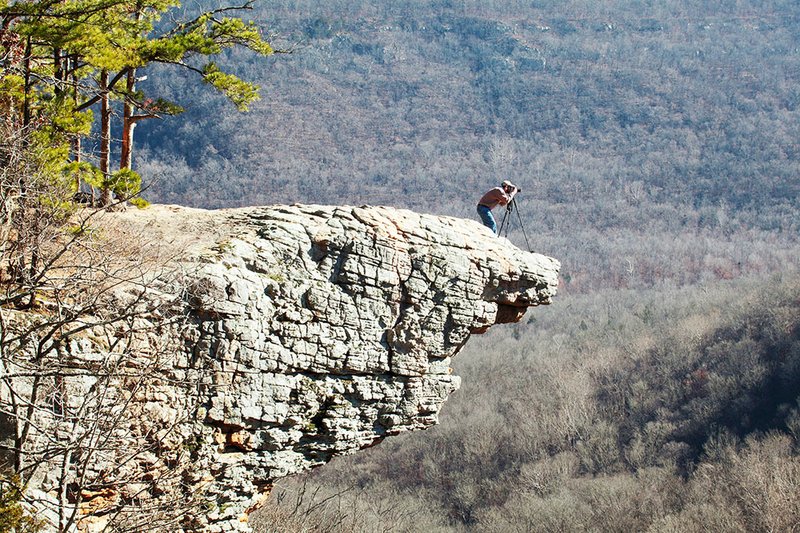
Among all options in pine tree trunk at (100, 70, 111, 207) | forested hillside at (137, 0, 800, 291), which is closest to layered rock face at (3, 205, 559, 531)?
pine tree trunk at (100, 70, 111, 207)

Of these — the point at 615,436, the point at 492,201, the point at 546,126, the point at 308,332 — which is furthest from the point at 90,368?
the point at 546,126

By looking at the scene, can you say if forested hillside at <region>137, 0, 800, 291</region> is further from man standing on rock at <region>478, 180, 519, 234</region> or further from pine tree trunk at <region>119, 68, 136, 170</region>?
man standing on rock at <region>478, 180, 519, 234</region>

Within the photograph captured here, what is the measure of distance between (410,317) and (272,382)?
8.89ft

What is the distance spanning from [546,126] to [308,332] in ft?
407

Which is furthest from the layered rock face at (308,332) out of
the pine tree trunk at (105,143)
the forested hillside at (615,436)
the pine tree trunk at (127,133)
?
the forested hillside at (615,436)

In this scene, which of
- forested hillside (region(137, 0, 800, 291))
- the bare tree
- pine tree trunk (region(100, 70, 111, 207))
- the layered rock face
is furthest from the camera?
forested hillside (region(137, 0, 800, 291))

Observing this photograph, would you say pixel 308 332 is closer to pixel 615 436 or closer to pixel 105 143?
pixel 105 143

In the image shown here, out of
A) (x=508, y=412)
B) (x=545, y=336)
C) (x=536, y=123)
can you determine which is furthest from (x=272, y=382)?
(x=536, y=123)

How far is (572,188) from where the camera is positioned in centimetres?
12038

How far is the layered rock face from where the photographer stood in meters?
15.4

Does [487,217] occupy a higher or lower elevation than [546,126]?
higher

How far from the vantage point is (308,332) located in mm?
16469

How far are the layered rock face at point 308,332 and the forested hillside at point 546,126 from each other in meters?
72.2

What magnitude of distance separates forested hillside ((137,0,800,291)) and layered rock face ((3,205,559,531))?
72.2m
